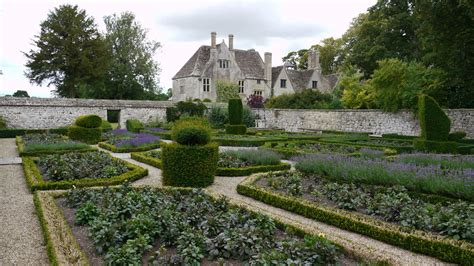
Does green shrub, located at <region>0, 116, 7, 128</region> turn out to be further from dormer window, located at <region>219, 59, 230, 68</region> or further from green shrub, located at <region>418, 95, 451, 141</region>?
green shrub, located at <region>418, 95, 451, 141</region>

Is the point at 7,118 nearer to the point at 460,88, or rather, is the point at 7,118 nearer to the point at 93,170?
the point at 93,170

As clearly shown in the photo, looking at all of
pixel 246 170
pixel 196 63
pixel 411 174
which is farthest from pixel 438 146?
pixel 196 63

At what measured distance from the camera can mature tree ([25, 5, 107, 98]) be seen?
3503cm

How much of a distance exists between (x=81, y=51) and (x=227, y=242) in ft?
116

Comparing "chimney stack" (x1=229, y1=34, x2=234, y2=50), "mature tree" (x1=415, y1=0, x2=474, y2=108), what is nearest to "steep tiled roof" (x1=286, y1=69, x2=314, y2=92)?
"chimney stack" (x1=229, y1=34, x2=234, y2=50)

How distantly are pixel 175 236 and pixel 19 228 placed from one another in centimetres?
267

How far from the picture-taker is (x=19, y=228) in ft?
19.6

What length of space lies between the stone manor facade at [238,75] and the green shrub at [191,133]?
97.5 feet

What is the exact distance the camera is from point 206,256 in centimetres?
468

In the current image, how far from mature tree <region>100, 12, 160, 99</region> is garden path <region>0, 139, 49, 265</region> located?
107 ft

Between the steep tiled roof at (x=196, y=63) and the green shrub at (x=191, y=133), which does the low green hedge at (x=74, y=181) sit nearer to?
the green shrub at (x=191, y=133)

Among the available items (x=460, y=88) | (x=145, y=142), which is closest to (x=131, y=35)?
(x=145, y=142)

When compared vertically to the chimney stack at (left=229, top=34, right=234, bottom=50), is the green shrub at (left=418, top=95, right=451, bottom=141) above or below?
below

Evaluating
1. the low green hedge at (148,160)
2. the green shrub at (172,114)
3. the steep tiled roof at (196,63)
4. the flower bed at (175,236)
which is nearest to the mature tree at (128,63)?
the steep tiled roof at (196,63)
